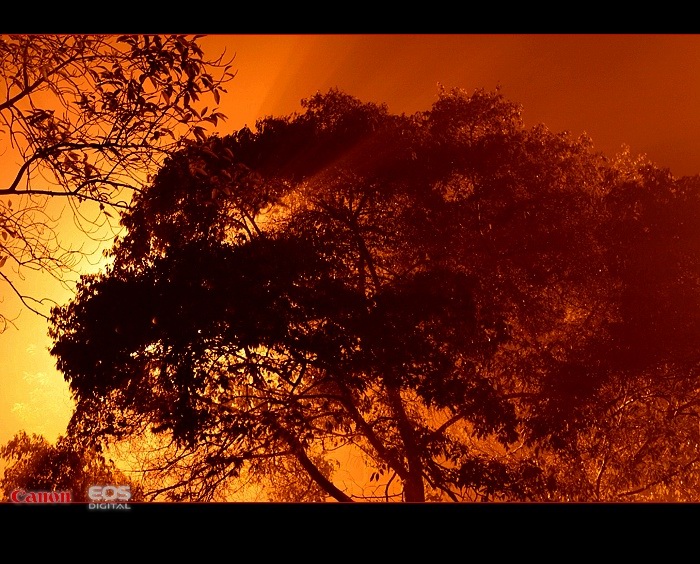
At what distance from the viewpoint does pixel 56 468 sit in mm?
5199

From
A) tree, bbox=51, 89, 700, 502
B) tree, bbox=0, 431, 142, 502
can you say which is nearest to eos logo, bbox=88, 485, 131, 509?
tree, bbox=51, 89, 700, 502

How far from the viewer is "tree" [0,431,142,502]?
5.11m

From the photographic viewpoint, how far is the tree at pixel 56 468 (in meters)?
5.11

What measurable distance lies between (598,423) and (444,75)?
3.64 m

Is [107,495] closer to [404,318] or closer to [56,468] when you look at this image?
[404,318]

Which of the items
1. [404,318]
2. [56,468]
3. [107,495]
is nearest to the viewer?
[107,495]

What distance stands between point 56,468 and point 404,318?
135 inches

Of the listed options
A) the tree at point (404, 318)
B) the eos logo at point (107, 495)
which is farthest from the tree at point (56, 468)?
the eos logo at point (107, 495)

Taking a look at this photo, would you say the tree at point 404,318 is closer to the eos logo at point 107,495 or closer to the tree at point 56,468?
the tree at point 56,468

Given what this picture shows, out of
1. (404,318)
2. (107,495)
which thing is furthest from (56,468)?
(107,495)

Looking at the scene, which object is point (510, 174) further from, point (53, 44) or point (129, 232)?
point (53, 44)

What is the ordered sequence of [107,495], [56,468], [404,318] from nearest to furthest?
1. [107,495]
2. [404,318]
3. [56,468]

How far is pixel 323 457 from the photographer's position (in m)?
5.71

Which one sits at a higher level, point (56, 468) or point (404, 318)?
point (404, 318)
